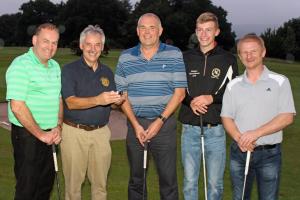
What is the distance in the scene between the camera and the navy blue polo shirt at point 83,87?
595cm

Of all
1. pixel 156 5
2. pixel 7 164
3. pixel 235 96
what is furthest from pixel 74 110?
pixel 156 5

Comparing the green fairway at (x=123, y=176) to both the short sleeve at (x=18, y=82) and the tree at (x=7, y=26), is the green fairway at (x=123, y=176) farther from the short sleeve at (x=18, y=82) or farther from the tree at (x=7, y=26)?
the tree at (x=7, y=26)

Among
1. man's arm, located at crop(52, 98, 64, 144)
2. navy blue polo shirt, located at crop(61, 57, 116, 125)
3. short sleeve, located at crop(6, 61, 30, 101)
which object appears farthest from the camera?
navy blue polo shirt, located at crop(61, 57, 116, 125)

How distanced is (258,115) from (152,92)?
1414 mm

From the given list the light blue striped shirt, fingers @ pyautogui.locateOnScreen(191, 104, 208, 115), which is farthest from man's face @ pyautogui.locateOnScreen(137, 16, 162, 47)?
fingers @ pyautogui.locateOnScreen(191, 104, 208, 115)

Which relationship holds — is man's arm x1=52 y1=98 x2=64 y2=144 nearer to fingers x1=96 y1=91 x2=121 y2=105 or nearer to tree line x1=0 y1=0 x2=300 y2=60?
fingers x1=96 y1=91 x2=121 y2=105

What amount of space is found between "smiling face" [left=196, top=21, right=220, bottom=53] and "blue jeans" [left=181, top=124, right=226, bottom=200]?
3.71 feet

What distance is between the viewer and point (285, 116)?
5.50 meters

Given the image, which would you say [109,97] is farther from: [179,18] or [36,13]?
[36,13]

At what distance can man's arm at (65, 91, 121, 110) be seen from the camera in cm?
567

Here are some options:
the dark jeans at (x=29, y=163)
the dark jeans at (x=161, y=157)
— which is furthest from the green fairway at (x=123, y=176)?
the dark jeans at (x=29, y=163)

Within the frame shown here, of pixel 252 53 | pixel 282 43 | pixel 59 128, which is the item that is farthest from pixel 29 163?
pixel 282 43

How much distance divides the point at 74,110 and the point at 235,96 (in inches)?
81.6

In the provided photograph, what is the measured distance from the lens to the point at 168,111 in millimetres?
6086
